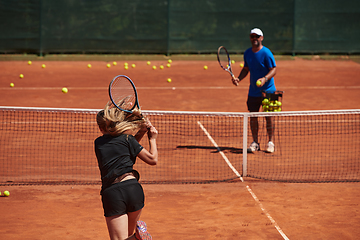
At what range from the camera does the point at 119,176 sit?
340 cm

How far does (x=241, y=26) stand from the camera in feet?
59.6

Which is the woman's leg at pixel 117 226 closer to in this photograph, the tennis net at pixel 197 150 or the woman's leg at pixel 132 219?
the woman's leg at pixel 132 219

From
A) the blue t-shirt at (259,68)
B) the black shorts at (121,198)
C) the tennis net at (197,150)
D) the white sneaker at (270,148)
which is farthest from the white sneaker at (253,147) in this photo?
the black shorts at (121,198)

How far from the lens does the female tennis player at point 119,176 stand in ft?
11.0

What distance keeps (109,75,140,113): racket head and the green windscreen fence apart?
14.3 m

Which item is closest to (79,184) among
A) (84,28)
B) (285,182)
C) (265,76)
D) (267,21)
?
(285,182)

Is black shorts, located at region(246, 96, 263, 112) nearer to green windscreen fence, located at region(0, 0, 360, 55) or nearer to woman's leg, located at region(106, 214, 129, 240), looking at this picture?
woman's leg, located at region(106, 214, 129, 240)

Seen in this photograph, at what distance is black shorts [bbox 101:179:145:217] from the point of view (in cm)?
335

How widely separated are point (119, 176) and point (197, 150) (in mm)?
4802

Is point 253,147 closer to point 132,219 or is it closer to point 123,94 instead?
point 123,94

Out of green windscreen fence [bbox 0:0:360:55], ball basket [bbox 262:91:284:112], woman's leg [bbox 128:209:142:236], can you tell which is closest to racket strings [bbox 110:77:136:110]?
woman's leg [bbox 128:209:142:236]

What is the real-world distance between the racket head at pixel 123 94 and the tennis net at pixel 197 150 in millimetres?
2569

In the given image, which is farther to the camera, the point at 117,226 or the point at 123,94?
the point at 123,94

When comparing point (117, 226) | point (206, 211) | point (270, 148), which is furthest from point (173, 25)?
point (117, 226)
